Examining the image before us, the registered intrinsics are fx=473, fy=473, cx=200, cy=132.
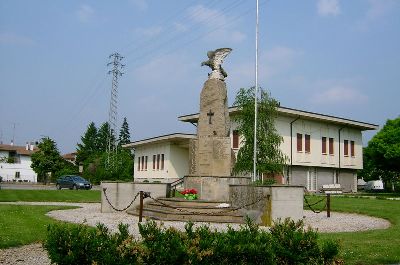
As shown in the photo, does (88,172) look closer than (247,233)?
No

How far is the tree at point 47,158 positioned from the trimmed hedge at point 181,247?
63574 mm

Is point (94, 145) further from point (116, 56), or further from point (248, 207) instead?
point (248, 207)

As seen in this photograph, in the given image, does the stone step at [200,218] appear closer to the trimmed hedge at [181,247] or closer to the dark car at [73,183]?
the trimmed hedge at [181,247]

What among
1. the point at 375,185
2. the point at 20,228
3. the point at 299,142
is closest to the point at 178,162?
the point at 299,142

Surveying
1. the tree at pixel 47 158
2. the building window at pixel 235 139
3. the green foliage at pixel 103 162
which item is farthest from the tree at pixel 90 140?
the building window at pixel 235 139

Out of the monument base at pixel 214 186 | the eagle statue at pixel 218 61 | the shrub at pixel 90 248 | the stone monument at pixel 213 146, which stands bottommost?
the shrub at pixel 90 248

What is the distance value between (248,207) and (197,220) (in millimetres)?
1694

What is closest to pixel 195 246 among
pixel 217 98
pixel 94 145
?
pixel 217 98

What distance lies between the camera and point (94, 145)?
11369cm

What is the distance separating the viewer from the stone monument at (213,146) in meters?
16.8

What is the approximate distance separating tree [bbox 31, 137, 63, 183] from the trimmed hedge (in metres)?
63.6

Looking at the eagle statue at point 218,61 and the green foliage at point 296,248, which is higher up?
the eagle statue at point 218,61

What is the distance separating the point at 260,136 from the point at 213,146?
15966mm

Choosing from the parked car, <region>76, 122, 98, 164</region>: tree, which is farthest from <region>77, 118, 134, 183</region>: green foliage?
the parked car
